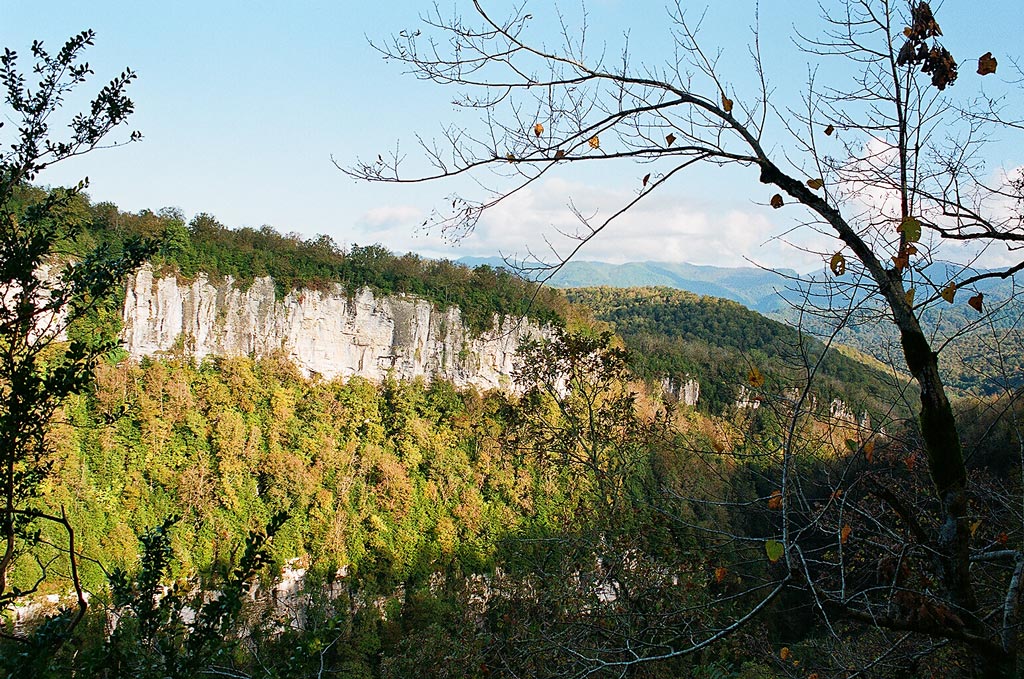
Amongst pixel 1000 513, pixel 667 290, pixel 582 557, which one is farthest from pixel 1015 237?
pixel 667 290

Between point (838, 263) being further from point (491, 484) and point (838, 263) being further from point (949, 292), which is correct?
point (491, 484)

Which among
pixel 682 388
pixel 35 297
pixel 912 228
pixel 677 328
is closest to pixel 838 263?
pixel 912 228

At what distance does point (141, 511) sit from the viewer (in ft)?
66.4

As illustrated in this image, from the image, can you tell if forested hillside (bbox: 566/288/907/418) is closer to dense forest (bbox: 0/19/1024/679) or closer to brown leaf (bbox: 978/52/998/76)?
dense forest (bbox: 0/19/1024/679)

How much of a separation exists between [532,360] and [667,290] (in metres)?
43.7

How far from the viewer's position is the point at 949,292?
1.79 m

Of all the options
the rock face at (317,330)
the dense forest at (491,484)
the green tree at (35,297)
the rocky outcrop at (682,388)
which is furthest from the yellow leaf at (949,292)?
the rocky outcrop at (682,388)

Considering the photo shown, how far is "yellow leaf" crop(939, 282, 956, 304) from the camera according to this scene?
177 cm

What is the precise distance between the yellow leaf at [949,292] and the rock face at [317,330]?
812 inches

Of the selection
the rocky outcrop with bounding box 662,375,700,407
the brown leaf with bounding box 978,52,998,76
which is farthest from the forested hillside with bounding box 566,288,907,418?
the brown leaf with bounding box 978,52,998,76

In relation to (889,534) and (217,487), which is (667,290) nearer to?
(217,487)

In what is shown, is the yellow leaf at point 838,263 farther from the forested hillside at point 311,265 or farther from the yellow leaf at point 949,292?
the forested hillside at point 311,265

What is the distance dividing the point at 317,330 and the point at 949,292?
1047 inches

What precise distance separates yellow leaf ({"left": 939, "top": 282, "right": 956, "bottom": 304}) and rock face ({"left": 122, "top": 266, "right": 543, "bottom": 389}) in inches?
812
